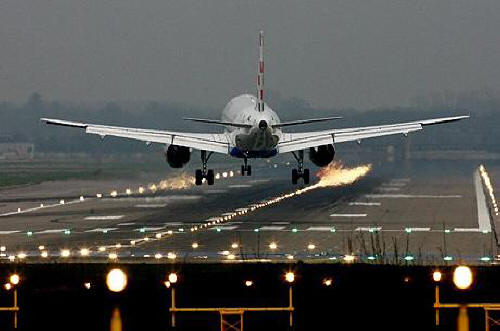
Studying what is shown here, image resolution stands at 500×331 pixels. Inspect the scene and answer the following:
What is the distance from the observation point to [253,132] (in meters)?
79.1

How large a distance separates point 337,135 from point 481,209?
41.1 feet

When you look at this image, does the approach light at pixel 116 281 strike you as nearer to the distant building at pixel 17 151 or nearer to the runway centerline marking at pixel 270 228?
the runway centerline marking at pixel 270 228

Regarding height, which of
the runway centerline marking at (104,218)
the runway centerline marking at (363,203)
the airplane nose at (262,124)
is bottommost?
the runway centerline marking at (104,218)

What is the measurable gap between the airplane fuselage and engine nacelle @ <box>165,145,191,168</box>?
304 centimetres

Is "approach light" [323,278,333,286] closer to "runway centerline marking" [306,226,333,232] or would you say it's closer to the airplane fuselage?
"runway centerline marking" [306,226,333,232]

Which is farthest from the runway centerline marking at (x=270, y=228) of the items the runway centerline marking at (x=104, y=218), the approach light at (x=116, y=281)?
the approach light at (x=116, y=281)

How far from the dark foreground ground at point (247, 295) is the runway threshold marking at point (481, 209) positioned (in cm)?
2892

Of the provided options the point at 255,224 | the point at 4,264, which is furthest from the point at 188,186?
the point at 4,264

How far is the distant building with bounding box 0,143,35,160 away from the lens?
14238cm

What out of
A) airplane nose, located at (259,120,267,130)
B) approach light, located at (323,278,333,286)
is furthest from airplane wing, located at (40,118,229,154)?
approach light, located at (323,278,333,286)

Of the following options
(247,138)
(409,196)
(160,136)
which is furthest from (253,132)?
(409,196)

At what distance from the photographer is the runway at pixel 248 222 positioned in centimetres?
5156

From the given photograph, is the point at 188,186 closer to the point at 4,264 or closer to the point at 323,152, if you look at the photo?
the point at 323,152

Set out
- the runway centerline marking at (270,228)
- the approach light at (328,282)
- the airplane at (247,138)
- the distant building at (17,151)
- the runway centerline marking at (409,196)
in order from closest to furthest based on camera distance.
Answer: the approach light at (328,282) → the runway centerline marking at (270,228) → the airplane at (247,138) → the runway centerline marking at (409,196) → the distant building at (17,151)
